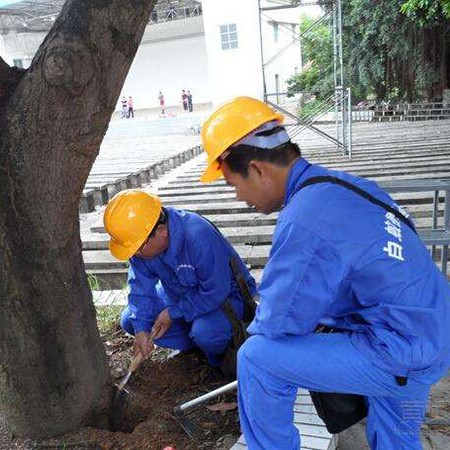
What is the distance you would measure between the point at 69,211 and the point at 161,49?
31.9m

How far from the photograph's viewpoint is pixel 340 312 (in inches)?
73.4

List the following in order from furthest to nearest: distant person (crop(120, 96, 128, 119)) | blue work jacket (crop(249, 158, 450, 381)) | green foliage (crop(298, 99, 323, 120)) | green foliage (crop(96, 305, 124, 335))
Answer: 1. distant person (crop(120, 96, 128, 119))
2. green foliage (crop(298, 99, 323, 120))
3. green foliage (crop(96, 305, 124, 335))
4. blue work jacket (crop(249, 158, 450, 381))

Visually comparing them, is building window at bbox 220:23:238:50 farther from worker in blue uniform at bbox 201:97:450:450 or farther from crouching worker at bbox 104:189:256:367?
worker in blue uniform at bbox 201:97:450:450

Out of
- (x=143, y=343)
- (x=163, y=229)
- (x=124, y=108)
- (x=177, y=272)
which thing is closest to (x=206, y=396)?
(x=143, y=343)

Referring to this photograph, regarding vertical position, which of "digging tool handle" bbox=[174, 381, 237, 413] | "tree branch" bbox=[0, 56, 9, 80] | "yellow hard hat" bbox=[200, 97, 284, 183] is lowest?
"digging tool handle" bbox=[174, 381, 237, 413]

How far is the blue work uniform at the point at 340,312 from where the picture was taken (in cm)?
165

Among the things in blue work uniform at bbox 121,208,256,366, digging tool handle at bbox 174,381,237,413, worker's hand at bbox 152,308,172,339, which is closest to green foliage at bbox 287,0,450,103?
blue work uniform at bbox 121,208,256,366

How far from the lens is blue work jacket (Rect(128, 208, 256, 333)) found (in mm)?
2773

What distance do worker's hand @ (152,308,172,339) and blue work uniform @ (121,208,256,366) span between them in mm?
31

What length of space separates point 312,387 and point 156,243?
48.7 inches

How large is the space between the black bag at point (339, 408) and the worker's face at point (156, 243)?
3.84 ft

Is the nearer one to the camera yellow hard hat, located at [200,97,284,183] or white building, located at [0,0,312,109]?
yellow hard hat, located at [200,97,284,183]

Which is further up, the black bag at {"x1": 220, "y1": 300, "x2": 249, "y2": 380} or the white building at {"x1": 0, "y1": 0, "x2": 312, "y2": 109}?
the white building at {"x1": 0, "y1": 0, "x2": 312, "y2": 109}

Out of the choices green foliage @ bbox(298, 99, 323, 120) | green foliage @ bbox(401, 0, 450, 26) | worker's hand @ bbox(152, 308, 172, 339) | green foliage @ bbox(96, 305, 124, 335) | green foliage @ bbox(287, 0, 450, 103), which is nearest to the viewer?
worker's hand @ bbox(152, 308, 172, 339)
